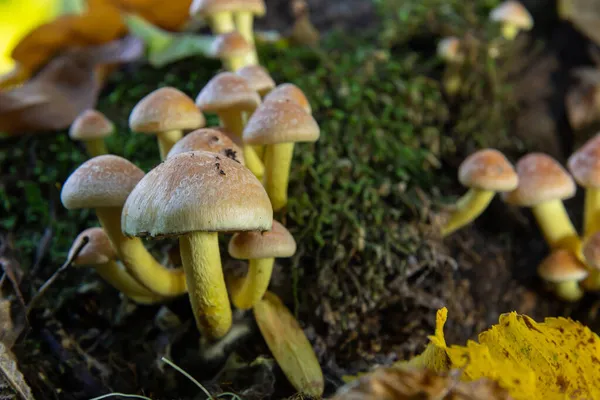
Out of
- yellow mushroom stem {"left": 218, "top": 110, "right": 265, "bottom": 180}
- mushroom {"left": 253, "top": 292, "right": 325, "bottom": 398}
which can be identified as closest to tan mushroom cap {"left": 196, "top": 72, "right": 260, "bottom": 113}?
yellow mushroom stem {"left": 218, "top": 110, "right": 265, "bottom": 180}

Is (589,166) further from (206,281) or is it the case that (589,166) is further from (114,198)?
(114,198)

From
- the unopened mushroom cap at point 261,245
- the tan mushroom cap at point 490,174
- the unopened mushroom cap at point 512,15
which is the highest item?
the unopened mushroom cap at point 512,15

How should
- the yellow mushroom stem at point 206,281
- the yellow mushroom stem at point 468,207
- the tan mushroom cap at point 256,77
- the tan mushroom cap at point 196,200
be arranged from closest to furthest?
the tan mushroom cap at point 196,200, the yellow mushroom stem at point 206,281, the tan mushroom cap at point 256,77, the yellow mushroom stem at point 468,207

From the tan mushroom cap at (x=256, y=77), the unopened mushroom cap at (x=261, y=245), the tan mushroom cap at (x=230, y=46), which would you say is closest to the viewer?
the unopened mushroom cap at (x=261, y=245)

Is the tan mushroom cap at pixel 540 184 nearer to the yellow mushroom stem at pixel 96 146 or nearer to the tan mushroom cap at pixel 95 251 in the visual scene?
the tan mushroom cap at pixel 95 251

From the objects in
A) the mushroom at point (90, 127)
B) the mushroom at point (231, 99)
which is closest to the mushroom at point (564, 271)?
the mushroom at point (231, 99)

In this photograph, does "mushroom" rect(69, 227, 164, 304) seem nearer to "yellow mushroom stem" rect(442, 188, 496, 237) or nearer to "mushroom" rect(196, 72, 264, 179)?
"mushroom" rect(196, 72, 264, 179)
